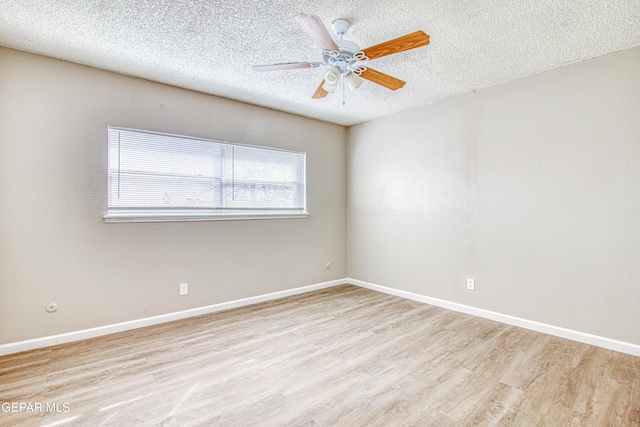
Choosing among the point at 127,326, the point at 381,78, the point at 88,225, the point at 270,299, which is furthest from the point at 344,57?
the point at 127,326

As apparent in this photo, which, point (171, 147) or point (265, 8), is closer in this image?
point (265, 8)

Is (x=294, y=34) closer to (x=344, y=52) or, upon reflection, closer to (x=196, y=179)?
(x=344, y=52)

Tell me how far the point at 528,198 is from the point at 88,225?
427 centimetres

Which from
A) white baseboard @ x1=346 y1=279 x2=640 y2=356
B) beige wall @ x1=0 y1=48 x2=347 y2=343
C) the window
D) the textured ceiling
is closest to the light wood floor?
white baseboard @ x1=346 y1=279 x2=640 y2=356

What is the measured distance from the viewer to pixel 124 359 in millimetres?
2438

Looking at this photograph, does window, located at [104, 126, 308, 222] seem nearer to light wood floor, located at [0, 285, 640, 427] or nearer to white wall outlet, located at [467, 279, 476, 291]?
light wood floor, located at [0, 285, 640, 427]

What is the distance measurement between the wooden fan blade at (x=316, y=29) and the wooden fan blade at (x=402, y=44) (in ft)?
0.92

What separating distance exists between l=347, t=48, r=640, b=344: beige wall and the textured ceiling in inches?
13.1

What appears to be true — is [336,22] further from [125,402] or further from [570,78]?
[125,402]

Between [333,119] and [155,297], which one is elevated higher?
[333,119]

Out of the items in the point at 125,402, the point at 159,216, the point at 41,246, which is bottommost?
the point at 125,402

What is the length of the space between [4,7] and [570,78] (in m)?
4.46

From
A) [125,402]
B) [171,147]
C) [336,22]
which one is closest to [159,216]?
[171,147]

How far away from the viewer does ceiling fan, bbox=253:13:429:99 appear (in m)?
1.83
